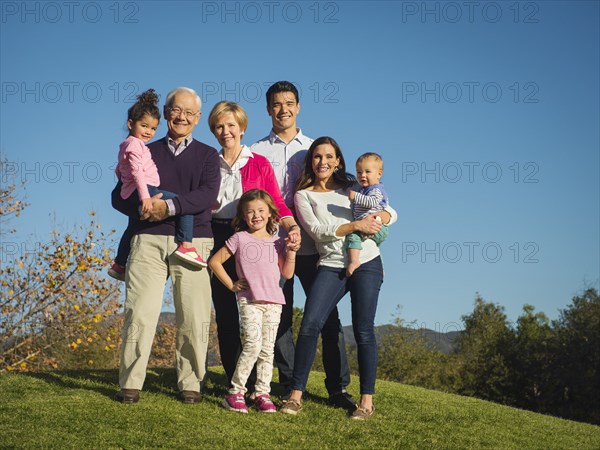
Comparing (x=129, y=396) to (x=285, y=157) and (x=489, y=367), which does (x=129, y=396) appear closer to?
(x=285, y=157)

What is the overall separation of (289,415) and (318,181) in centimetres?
225

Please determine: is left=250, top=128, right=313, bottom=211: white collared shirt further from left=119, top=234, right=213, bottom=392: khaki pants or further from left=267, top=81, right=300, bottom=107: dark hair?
left=119, top=234, right=213, bottom=392: khaki pants

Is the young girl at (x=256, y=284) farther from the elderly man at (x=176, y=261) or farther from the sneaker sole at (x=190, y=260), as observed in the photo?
the elderly man at (x=176, y=261)

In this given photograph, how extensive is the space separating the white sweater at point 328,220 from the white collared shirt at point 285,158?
444 millimetres

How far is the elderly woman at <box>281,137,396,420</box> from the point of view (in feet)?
20.1

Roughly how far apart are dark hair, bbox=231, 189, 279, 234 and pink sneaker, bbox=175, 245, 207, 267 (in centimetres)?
47

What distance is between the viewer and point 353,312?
20.4 feet

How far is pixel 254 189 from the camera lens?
20.5 ft

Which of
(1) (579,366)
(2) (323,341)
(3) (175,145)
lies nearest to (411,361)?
(1) (579,366)

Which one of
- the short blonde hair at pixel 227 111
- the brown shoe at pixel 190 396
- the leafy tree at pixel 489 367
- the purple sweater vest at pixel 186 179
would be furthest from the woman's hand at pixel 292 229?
the leafy tree at pixel 489 367

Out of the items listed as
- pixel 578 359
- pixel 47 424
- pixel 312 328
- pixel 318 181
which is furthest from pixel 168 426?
pixel 578 359

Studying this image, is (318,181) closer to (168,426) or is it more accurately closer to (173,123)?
(173,123)

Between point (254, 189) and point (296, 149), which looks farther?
point (296, 149)

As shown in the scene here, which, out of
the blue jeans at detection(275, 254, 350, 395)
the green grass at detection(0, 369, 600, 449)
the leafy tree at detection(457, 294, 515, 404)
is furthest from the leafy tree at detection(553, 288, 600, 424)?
the blue jeans at detection(275, 254, 350, 395)
